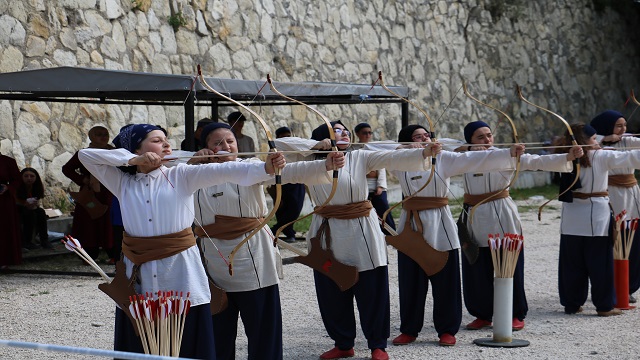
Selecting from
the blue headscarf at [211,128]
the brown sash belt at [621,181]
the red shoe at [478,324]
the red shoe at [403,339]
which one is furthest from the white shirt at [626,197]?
the blue headscarf at [211,128]

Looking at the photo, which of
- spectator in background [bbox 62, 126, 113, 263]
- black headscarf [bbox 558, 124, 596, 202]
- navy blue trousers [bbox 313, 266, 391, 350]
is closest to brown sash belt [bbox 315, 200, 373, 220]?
navy blue trousers [bbox 313, 266, 391, 350]

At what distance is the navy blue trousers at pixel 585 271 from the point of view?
21.5ft

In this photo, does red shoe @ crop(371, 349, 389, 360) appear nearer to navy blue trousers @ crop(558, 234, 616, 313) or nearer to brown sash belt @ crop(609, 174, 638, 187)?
navy blue trousers @ crop(558, 234, 616, 313)

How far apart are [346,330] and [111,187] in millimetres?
1800

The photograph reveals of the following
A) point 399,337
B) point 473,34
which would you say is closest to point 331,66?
point 473,34

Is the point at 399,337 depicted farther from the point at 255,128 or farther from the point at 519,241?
the point at 255,128

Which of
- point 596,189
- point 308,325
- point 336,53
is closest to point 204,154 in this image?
point 308,325

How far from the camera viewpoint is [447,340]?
18.7 ft

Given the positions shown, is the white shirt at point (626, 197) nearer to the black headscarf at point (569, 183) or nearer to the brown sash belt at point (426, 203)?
the black headscarf at point (569, 183)

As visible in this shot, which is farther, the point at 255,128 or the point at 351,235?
the point at 255,128

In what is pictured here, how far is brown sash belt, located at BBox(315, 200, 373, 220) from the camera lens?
523cm

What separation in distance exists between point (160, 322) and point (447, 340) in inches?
97.9

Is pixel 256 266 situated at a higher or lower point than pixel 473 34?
lower

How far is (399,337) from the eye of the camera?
18.9ft
